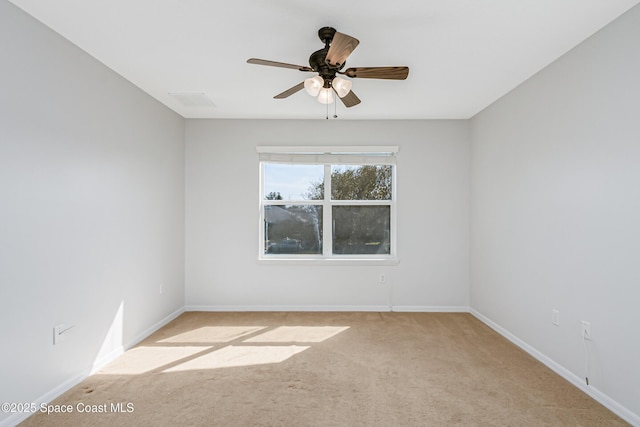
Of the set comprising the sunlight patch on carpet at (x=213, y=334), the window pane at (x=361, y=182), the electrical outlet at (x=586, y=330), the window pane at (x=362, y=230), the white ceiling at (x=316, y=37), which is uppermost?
the white ceiling at (x=316, y=37)

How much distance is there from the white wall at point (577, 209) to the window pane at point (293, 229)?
218cm

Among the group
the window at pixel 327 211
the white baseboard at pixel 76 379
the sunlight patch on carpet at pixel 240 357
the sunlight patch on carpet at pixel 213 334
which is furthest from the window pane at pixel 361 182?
the white baseboard at pixel 76 379

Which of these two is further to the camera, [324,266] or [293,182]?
[293,182]

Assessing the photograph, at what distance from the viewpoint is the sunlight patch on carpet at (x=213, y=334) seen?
11.2 feet

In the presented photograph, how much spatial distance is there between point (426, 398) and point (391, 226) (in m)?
2.48

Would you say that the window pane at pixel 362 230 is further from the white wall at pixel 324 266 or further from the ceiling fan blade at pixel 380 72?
the ceiling fan blade at pixel 380 72

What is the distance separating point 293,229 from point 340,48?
2930mm

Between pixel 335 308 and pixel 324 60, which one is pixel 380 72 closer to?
pixel 324 60

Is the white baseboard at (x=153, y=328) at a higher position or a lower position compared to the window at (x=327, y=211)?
lower

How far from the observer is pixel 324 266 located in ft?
14.6

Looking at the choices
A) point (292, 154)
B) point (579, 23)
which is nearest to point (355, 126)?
point (292, 154)

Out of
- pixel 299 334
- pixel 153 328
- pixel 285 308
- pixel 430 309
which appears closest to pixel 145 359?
pixel 153 328

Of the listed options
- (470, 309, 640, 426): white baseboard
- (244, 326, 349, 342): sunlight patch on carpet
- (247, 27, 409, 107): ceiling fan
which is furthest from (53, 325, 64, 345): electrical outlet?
(470, 309, 640, 426): white baseboard

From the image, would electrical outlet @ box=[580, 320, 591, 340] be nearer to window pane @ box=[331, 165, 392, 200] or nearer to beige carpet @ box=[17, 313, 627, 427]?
beige carpet @ box=[17, 313, 627, 427]
